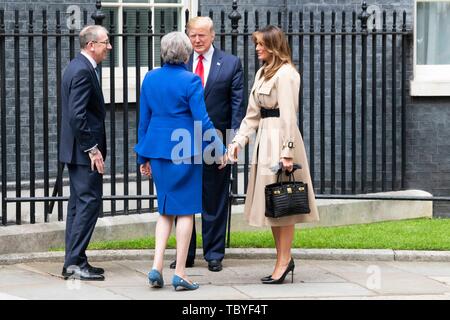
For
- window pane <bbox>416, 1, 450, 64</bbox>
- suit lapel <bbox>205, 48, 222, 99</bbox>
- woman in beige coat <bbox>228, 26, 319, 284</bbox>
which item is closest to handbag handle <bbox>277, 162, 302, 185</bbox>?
woman in beige coat <bbox>228, 26, 319, 284</bbox>

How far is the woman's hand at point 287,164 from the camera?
8820 millimetres

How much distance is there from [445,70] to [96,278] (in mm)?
5879

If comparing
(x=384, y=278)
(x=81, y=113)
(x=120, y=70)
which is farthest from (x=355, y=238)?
(x=120, y=70)

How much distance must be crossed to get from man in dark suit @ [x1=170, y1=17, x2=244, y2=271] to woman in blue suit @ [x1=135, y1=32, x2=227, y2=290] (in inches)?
32.1

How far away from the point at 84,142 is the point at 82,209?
20.8 inches

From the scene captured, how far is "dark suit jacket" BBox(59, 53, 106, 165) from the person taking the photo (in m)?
8.88

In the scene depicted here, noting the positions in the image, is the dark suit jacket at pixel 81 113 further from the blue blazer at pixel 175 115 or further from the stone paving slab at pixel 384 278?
the stone paving slab at pixel 384 278

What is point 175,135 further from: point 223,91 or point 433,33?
point 433,33

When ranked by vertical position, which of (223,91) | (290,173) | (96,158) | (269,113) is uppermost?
(223,91)

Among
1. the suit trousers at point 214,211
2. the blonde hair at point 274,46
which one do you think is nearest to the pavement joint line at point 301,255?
the suit trousers at point 214,211

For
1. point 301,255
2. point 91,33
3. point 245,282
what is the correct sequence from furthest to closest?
1. point 301,255
2. point 245,282
3. point 91,33

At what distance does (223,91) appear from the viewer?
958 cm

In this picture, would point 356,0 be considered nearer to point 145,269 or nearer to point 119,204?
point 119,204

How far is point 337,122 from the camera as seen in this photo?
13.0 m
